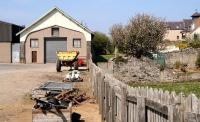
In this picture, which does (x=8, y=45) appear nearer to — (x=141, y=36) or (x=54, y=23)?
(x=54, y=23)

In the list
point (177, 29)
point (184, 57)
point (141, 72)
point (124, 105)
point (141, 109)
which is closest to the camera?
point (141, 109)

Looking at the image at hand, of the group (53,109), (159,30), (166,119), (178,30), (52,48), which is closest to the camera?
(166,119)

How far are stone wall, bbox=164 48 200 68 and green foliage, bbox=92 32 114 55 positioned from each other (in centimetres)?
3811

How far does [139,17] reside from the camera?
5375 centimetres

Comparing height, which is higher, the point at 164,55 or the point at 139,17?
the point at 139,17

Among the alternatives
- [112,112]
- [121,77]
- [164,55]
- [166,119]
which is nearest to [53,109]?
[112,112]

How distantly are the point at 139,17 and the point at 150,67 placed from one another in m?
14.5

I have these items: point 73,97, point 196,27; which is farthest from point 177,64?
point 196,27

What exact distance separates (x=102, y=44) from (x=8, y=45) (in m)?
29.5

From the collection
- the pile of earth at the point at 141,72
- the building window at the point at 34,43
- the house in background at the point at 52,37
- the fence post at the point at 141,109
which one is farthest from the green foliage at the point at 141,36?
the fence post at the point at 141,109

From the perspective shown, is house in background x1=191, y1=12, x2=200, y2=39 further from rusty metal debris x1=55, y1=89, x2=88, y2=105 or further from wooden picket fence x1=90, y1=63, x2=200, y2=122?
wooden picket fence x1=90, y1=63, x2=200, y2=122

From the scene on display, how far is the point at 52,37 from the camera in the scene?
5944 centimetres

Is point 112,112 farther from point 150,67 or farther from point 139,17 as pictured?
point 139,17

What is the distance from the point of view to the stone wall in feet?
151
